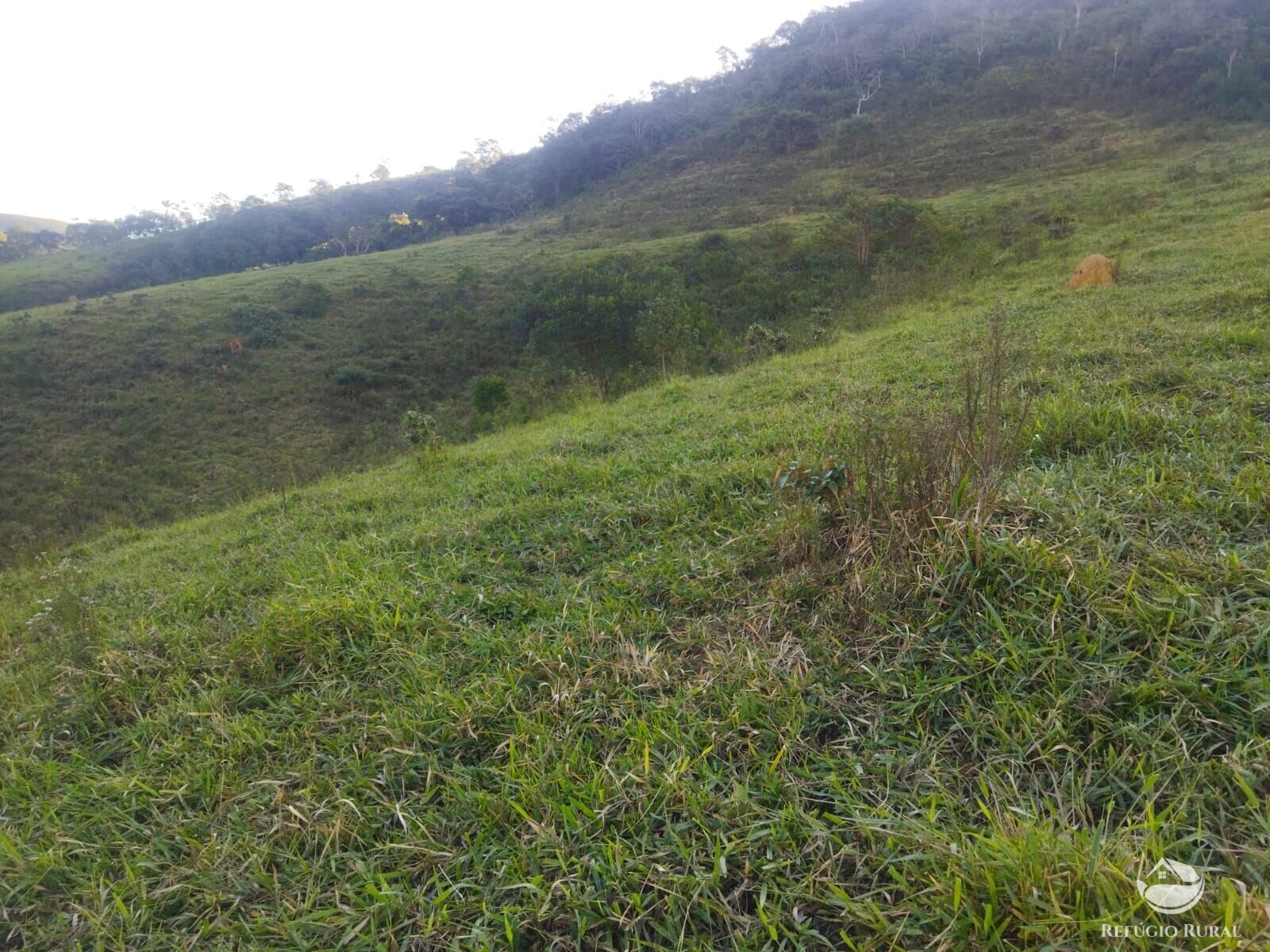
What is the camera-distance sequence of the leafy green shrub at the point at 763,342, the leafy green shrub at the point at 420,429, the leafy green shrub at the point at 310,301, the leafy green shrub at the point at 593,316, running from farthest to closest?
1. the leafy green shrub at the point at 310,301
2. the leafy green shrub at the point at 593,316
3. the leafy green shrub at the point at 763,342
4. the leafy green shrub at the point at 420,429

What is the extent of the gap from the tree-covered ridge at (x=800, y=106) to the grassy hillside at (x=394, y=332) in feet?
27.9

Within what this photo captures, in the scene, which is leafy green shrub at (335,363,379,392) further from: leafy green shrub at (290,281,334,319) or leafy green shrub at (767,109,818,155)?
leafy green shrub at (767,109,818,155)

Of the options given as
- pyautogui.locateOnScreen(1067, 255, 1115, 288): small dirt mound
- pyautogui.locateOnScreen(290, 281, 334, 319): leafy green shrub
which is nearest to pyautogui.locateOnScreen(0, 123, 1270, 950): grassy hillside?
pyautogui.locateOnScreen(1067, 255, 1115, 288): small dirt mound

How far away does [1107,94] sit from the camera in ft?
120

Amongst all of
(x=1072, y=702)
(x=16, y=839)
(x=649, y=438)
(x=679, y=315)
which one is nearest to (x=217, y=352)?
(x=679, y=315)

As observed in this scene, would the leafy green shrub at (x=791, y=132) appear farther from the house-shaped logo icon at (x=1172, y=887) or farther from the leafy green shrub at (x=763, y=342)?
the house-shaped logo icon at (x=1172, y=887)

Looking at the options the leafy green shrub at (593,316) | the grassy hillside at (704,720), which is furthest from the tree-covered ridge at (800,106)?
the grassy hillside at (704,720)

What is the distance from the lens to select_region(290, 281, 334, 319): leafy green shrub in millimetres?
23469

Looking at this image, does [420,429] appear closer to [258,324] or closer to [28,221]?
[258,324]

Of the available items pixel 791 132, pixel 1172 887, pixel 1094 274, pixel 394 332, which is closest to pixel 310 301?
pixel 394 332

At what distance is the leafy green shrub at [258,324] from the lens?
21.2 meters

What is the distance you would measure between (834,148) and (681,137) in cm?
1867

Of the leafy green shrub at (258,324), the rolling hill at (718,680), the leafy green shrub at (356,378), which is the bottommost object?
the leafy green shrub at (356,378)

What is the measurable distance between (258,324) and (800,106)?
47384mm
